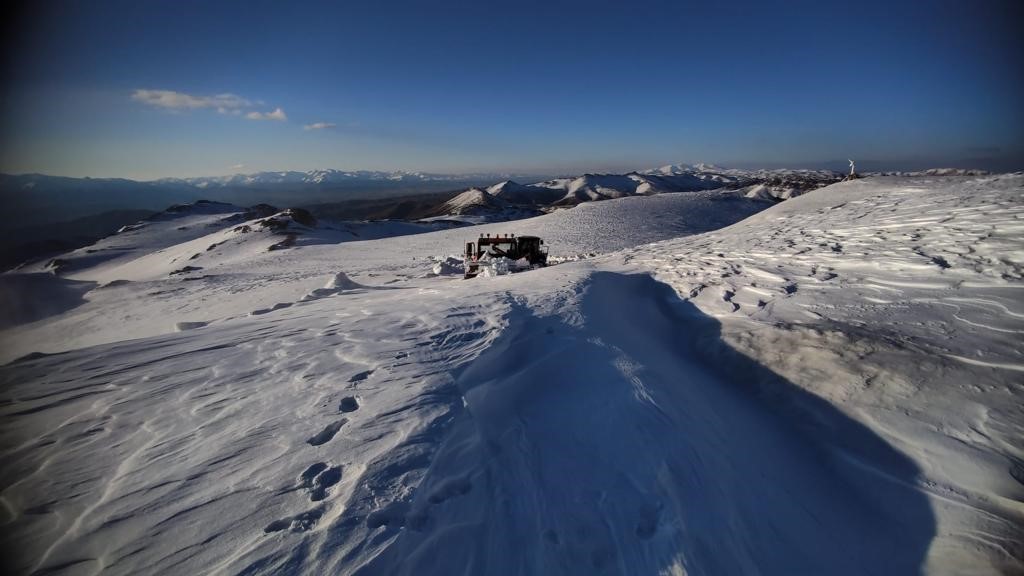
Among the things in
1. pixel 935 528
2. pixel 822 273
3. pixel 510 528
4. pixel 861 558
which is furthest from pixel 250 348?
pixel 822 273

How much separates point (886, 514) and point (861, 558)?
1.83 feet

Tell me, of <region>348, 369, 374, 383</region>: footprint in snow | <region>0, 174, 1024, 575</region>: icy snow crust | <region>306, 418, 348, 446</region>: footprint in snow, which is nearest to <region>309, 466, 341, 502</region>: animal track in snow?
<region>0, 174, 1024, 575</region>: icy snow crust

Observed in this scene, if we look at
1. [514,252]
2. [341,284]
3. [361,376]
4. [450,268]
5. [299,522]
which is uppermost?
[361,376]

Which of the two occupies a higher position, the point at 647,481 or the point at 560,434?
the point at 560,434

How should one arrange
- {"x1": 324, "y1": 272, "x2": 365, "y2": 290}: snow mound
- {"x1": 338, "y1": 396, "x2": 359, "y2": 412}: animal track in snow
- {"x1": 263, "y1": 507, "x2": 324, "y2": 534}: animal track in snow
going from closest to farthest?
1. {"x1": 263, "y1": 507, "x2": 324, "y2": 534}: animal track in snow
2. {"x1": 338, "y1": 396, "x2": 359, "y2": 412}: animal track in snow
3. {"x1": 324, "y1": 272, "x2": 365, "y2": 290}: snow mound

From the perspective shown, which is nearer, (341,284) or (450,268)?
(341,284)

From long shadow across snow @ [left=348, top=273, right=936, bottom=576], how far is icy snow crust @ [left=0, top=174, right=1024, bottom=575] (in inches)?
0.7

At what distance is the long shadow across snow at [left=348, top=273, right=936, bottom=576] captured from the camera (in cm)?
255

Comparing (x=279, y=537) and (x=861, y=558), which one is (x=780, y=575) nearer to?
(x=861, y=558)

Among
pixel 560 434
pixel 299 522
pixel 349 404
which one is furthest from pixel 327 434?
pixel 560 434

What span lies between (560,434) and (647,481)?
2.42 feet

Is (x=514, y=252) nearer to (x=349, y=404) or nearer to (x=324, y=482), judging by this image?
(x=349, y=404)

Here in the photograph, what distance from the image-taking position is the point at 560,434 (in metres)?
3.46

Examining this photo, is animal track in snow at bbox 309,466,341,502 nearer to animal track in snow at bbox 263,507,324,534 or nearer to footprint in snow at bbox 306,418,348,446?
animal track in snow at bbox 263,507,324,534
